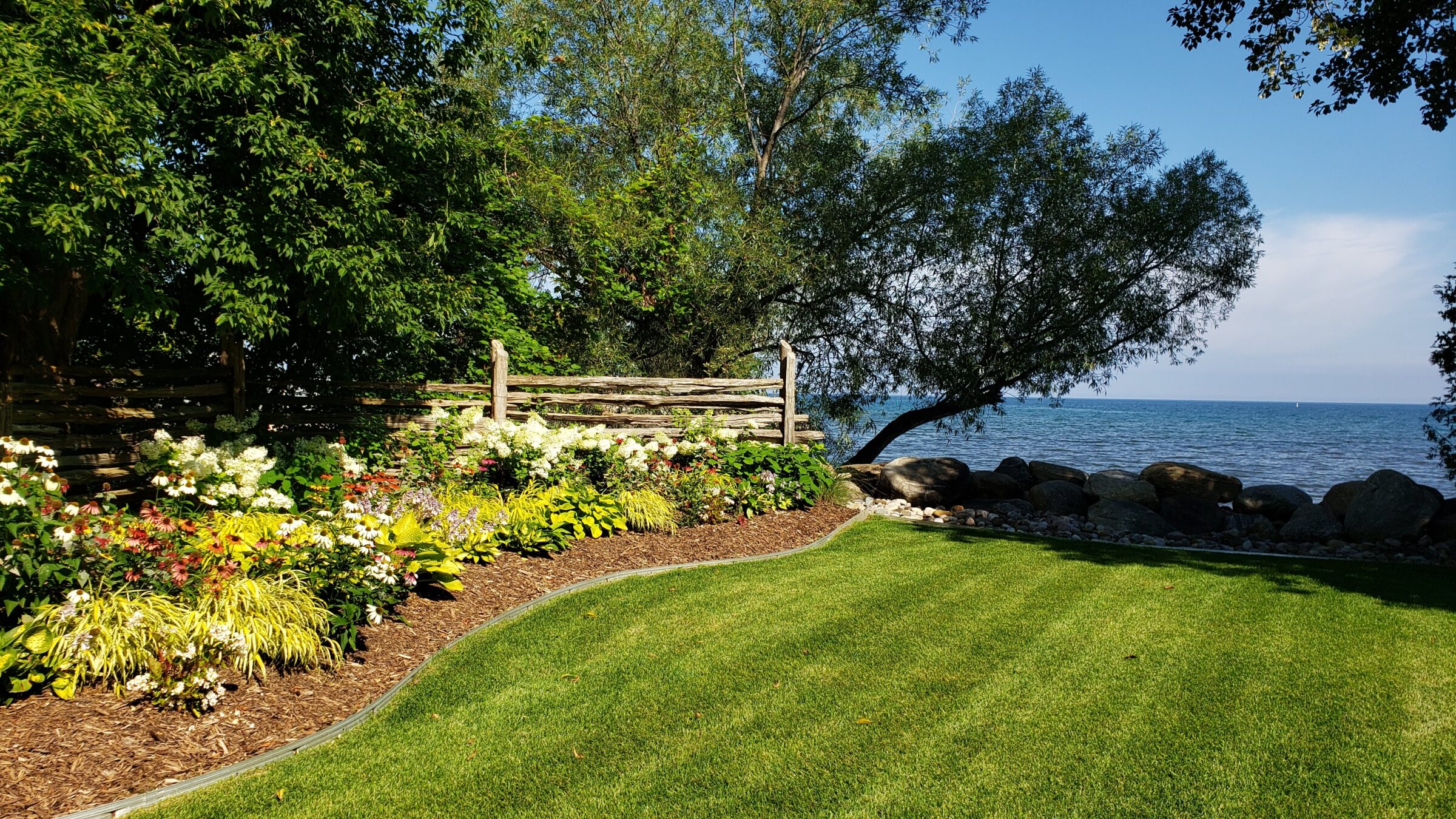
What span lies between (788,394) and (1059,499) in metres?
5.39

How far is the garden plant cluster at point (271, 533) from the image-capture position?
402 cm

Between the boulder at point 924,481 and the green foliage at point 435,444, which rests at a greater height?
the green foliage at point 435,444

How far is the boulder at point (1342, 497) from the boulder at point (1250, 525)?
840 millimetres

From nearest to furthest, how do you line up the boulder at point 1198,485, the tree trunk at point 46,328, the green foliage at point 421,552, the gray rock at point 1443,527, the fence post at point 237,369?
the green foliage at point 421,552
the tree trunk at point 46,328
the fence post at point 237,369
the gray rock at point 1443,527
the boulder at point 1198,485

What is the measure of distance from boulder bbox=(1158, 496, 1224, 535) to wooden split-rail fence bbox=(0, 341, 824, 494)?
6708 mm

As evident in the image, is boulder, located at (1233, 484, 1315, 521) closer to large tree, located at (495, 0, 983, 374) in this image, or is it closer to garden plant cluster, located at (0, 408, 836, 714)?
large tree, located at (495, 0, 983, 374)

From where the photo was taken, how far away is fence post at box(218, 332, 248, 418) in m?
8.05

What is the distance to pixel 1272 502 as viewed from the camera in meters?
13.6

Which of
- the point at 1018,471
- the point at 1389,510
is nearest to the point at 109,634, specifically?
the point at 1389,510

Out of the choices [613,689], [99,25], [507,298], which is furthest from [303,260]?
[507,298]

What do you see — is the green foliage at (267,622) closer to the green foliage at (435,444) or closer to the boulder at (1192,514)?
the green foliage at (435,444)

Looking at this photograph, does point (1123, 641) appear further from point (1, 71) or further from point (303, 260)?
point (1, 71)

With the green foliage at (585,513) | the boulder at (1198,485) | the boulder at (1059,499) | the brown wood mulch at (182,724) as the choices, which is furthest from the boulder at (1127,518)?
the brown wood mulch at (182,724)

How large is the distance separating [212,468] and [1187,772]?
21.3ft
